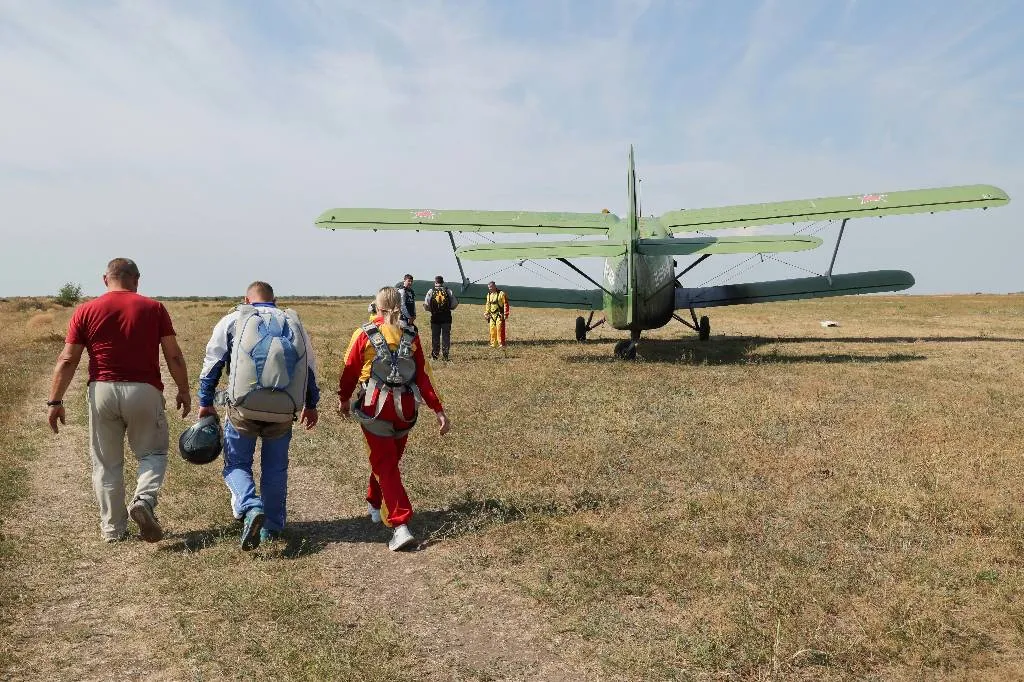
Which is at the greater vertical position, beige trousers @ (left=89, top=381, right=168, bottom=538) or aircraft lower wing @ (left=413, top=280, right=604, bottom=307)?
aircraft lower wing @ (left=413, top=280, right=604, bottom=307)

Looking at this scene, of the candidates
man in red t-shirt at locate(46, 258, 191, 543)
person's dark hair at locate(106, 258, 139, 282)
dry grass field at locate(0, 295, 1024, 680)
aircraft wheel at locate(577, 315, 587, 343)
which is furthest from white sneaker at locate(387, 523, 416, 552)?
aircraft wheel at locate(577, 315, 587, 343)

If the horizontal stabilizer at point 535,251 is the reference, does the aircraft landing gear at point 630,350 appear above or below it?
below

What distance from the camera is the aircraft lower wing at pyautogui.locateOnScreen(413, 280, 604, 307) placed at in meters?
21.8

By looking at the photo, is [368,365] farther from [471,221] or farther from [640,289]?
[471,221]

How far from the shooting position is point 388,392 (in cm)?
529

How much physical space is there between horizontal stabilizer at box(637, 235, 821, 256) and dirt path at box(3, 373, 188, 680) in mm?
11561

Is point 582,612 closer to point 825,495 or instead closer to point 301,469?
point 825,495

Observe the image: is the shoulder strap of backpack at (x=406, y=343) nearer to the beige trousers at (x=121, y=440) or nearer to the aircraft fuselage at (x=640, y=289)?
the beige trousers at (x=121, y=440)

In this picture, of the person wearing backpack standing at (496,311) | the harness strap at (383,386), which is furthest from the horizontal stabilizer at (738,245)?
the harness strap at (383,386)

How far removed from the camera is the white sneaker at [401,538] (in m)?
5.32

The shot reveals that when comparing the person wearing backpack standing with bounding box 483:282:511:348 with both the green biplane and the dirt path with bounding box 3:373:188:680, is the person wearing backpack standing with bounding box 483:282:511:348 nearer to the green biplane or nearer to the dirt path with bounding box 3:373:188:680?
the green biplane

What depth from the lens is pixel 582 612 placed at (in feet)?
13.7

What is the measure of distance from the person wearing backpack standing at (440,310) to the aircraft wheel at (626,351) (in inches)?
163

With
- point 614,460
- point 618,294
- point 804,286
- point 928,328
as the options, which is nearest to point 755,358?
point 618,294
